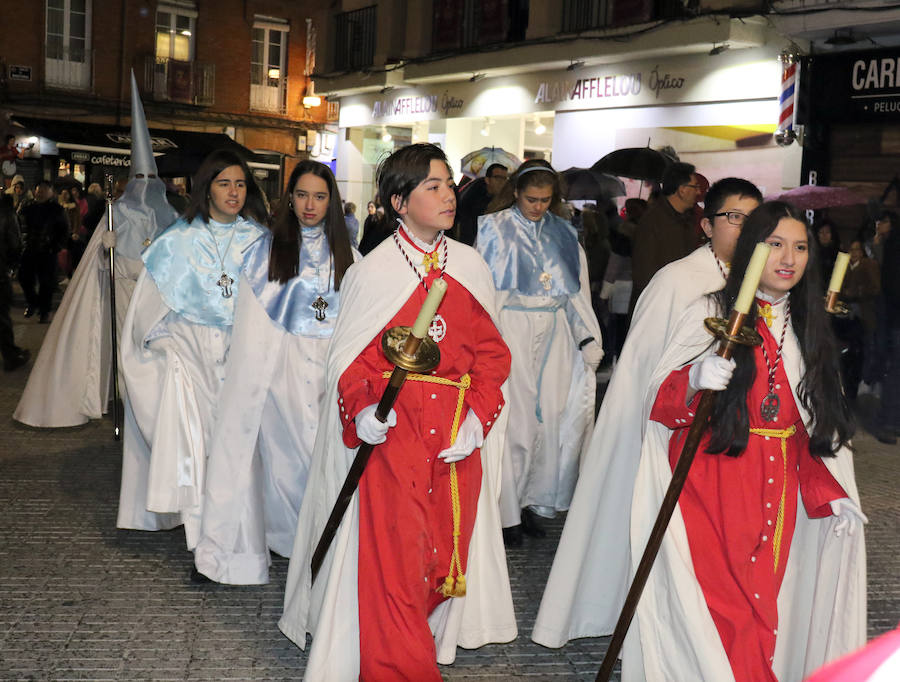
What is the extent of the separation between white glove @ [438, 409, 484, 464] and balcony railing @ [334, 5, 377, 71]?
20272 millimetres

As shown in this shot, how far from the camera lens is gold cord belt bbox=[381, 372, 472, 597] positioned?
3.89m

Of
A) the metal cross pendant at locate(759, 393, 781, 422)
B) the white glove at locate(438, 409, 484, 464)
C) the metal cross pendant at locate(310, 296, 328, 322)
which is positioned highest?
the metal cross pendant at locate(310, 296, 328, 322)

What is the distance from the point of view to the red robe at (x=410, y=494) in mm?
3752

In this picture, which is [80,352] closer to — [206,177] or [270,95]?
[206,177]

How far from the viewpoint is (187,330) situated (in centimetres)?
569

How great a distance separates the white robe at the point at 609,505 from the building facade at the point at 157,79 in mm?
22708

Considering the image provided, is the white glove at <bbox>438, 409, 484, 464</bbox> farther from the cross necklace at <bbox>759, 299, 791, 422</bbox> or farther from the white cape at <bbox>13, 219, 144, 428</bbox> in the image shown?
the white cape at <bbox>13, 219, 144, 428</bbox>

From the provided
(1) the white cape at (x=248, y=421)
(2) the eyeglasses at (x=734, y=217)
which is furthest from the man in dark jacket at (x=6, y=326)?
(2) the eyeglasses at (x=734, y=217)

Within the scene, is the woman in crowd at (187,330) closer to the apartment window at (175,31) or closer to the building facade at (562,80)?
the building facade at (562,80)

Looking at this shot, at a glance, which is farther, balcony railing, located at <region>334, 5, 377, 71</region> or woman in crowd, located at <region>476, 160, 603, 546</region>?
balcony railing, located at <region>334, 5, 377, 71</region>

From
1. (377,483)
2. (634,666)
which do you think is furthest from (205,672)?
(634,666)

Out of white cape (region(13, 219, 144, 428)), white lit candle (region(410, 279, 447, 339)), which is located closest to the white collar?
white lit candle (region(410, 279, 447, 339))

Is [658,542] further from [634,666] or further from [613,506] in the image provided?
[613,506]

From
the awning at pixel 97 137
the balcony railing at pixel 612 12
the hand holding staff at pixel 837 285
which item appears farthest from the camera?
the awning at pixel 97 137
